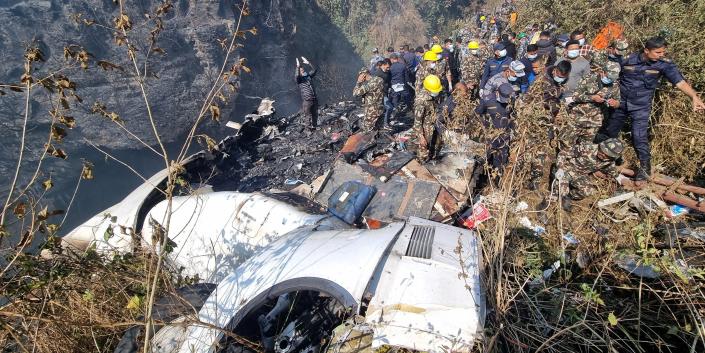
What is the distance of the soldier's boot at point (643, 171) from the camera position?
13.1 ft

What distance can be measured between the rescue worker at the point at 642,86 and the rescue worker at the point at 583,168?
0.37m

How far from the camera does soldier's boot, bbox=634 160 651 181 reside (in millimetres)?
3985

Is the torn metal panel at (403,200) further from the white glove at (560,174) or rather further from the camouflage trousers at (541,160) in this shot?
the white glove at (560,174)

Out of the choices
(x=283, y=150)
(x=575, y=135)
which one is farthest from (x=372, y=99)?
(x=575, y=135)

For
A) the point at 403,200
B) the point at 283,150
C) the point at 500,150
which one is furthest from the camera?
the point at 283,150

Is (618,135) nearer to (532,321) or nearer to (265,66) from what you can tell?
(532,321)

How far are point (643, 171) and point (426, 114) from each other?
2.65 metres

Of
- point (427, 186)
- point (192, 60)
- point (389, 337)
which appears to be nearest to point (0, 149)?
point (192, 60)

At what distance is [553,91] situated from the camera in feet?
14.6

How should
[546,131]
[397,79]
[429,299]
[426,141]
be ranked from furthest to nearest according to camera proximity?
[397,79] → [426,141] → [546,131] → [429,299]

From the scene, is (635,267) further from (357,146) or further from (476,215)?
(357,146)

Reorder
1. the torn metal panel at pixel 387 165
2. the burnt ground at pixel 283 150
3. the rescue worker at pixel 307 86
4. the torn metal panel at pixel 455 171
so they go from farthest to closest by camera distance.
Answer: the rescue worker at pixel 307 86
the burnt ground at pixel 283 150
the torn metal panel at pixel 387 165
the torn metal panel at pixel 455 171

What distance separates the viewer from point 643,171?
13.1ft

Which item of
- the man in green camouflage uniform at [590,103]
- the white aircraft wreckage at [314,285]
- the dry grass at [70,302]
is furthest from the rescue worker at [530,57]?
the dry grass at [70,302]
